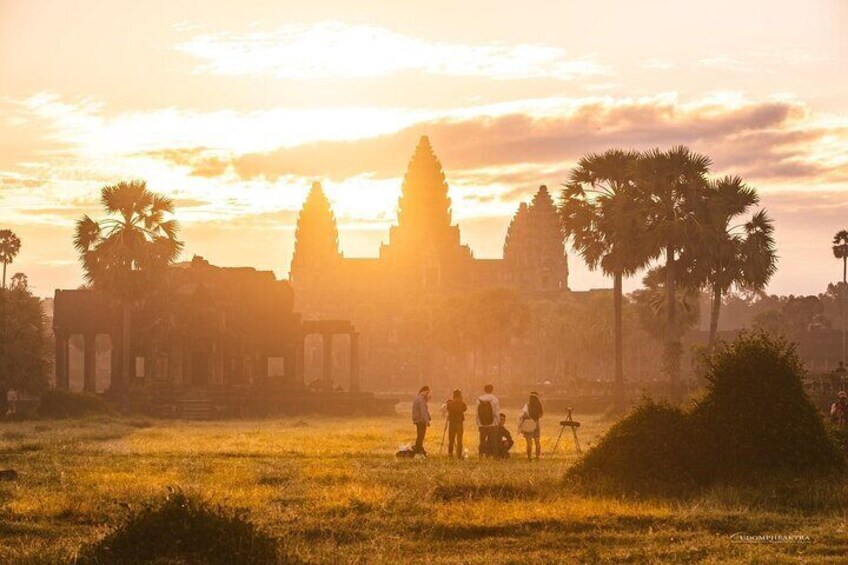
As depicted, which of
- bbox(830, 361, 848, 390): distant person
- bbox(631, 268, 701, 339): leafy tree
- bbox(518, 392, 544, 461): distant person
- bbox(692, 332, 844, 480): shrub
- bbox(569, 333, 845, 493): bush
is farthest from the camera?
bbox(631, 268, 701, 339): leafy tree

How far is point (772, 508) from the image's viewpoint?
2234 centimetres

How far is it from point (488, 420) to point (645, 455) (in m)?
7.39

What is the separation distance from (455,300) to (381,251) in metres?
56.9

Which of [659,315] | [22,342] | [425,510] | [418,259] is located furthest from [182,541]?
[418,259]

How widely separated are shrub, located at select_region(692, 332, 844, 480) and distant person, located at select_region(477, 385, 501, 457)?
21.4 feet

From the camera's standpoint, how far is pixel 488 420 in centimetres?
3244

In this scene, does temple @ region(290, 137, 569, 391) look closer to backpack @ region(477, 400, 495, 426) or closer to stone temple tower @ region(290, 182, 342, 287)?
stone temple tower @ region(290, 182, 342, 287)

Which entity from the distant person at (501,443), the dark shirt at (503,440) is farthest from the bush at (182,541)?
the dark shirt at (503,440)

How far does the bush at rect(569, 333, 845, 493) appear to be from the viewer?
25.2 metres

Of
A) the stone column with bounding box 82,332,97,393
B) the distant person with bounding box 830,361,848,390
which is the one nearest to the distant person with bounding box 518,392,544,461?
the distant person with bounding box 830,361,848,390

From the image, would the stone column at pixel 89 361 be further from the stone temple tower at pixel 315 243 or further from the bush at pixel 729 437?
the stone temple tower at pixel 315 243

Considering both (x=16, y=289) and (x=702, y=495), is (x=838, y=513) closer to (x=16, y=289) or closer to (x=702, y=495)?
(x=702, y=495)

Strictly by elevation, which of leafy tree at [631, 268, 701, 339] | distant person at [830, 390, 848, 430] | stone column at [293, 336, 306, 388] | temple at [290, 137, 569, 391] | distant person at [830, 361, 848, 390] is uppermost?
temple at [290, 137, 569, 391]

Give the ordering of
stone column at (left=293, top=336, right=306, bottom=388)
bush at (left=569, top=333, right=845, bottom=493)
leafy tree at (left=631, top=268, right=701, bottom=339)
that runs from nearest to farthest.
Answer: bush at (left=569, top=333, right=845, bottom=493) → stone column at (left=293, top=336, right=306, bottom=388) → leafy tree at (left=631, top=268, right=701, bottom=339)
